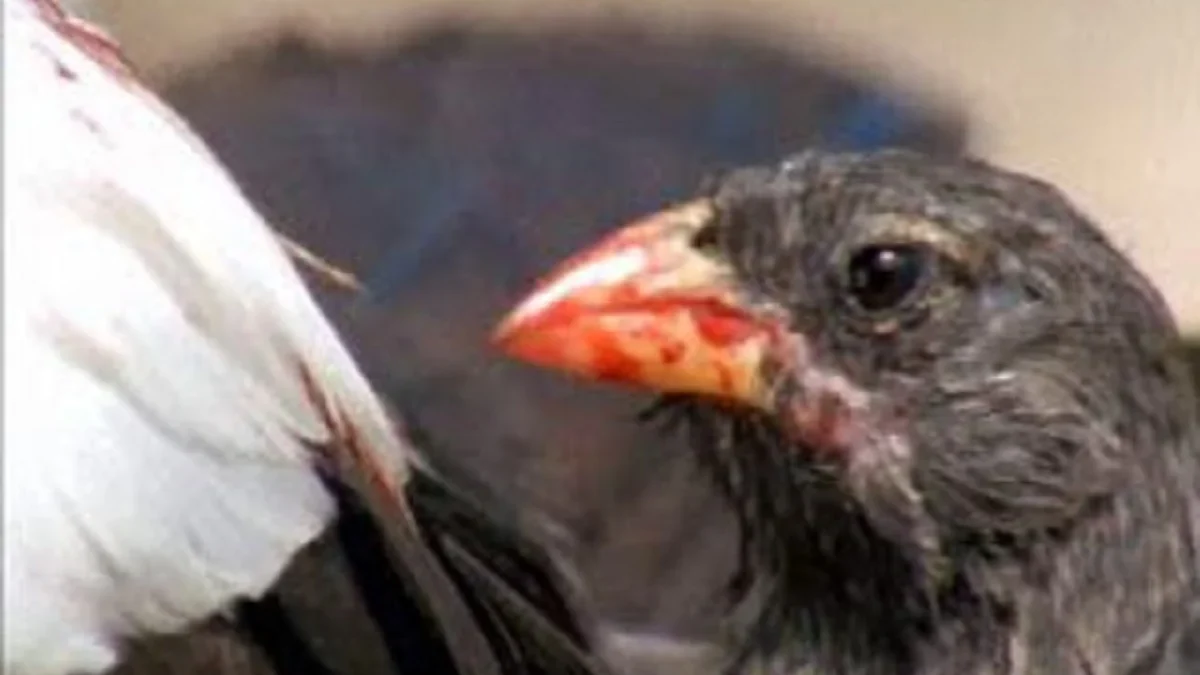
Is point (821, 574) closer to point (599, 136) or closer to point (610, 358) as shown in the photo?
point (610, 358)

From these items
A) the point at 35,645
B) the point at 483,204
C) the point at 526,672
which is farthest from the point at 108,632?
the point at 483,204

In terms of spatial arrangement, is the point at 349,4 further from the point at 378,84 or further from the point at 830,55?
the point at 830,55

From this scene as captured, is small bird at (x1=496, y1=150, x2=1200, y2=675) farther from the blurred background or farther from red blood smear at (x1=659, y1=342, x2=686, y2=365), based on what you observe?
the blurred background

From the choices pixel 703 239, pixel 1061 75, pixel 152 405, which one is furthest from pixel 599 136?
pixel 152 405

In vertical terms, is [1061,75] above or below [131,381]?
below

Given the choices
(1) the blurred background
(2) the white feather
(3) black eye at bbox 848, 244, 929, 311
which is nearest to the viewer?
(2) the white feather

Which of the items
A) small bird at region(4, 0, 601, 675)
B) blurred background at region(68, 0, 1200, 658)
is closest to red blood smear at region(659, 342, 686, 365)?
small bird at region(4, 0, 601, 675)

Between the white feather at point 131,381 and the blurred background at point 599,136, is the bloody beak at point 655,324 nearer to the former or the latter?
the white feather at point 131,381
